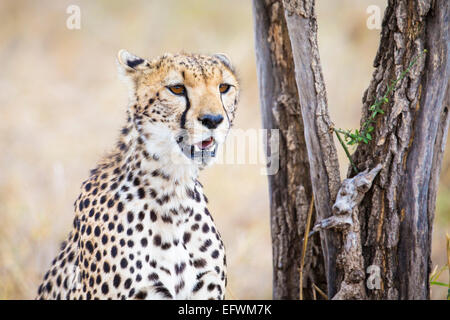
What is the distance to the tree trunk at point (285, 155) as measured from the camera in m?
2.54

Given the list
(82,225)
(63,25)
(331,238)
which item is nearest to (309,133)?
(331,238)

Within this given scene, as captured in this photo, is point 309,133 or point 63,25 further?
point 63,25

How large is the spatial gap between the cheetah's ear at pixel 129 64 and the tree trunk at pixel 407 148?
913 millimetres

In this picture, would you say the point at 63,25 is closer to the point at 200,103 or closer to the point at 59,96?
the point at 59,96

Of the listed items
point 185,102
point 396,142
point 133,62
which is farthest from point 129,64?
point 396,142

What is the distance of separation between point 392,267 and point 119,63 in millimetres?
1340

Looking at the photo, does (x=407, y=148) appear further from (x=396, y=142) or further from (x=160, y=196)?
(x=160, y=196)

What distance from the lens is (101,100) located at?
5984 mm

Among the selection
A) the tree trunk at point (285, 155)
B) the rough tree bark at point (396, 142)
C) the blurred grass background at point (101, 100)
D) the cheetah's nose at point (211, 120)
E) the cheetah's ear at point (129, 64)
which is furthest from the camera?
the blurred grass background at point (101, 100)

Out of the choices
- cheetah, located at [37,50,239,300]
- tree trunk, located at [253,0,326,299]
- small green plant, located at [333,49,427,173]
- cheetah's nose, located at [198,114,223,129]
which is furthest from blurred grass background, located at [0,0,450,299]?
cheetah's nose, located at [198,114,223,129]

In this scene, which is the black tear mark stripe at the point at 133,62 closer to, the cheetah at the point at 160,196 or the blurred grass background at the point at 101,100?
the cheetah at the point at 160,196

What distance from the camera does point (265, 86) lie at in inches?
103

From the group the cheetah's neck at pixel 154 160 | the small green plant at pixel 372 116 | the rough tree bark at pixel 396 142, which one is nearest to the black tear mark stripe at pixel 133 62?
the cheetah's neck at pixel 154 160

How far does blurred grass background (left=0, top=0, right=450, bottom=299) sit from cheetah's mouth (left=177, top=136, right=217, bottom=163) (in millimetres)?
2039
